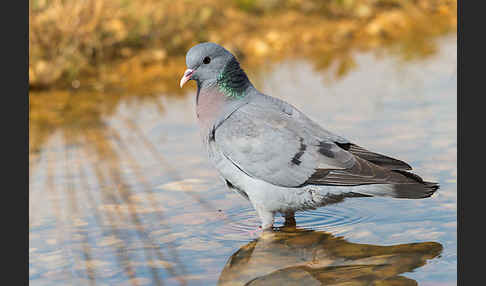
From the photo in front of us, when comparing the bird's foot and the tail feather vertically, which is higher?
the tail feather

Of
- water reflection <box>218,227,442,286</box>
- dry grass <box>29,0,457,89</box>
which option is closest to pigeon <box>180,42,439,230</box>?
water reflection <box>218,227,442,286</box>

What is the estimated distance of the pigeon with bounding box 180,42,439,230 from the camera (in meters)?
4.34

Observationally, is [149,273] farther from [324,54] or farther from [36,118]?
[324,54]

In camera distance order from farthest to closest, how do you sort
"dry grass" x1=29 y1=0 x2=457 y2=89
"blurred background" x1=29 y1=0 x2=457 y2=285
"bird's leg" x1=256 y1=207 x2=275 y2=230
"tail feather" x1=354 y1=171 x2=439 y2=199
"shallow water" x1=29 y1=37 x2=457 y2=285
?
"dry grass" x1=29 y1=0 x2=457 y2=89 → "bird's leg" x1=256 y1=207 x2=275 y2=230 → "tail feather" x1=354 y1=171 x2=439 y2=199 → "blurred background" x1=29 y1=0 x2=457 y2=285 → "shallow water" x1=29 y1=37 x2=457 y2=285

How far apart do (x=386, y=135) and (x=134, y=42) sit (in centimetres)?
387

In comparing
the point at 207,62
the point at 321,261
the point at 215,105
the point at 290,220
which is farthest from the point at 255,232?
the point at 207,62

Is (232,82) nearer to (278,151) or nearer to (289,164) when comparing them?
(278,151)

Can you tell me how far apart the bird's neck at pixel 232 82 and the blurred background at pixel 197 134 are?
2.56ft

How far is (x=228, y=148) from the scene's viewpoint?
4.42m

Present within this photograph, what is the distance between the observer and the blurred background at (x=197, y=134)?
4.14 meters

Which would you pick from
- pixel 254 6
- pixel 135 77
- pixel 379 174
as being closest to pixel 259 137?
pixel 379 174

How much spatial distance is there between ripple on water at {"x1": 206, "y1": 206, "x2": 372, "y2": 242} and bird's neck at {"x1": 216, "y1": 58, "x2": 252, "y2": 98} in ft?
2.54

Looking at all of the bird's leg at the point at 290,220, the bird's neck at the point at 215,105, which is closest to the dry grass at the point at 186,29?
the bird's neck at the point at 215,105

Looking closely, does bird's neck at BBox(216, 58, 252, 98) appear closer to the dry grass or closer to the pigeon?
the pigeon
